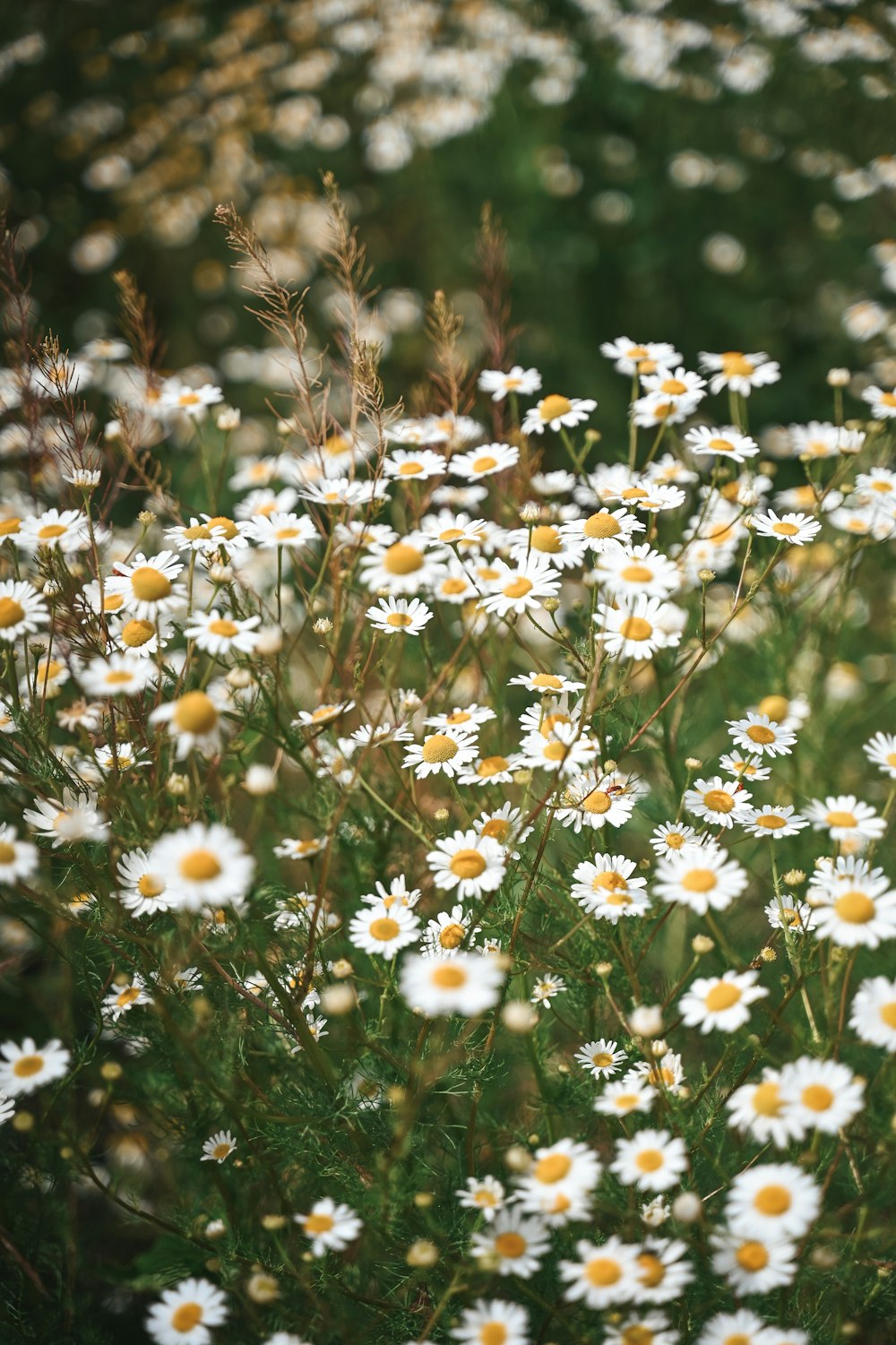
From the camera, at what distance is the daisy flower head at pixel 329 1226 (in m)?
1.34

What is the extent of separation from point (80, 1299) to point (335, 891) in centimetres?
86

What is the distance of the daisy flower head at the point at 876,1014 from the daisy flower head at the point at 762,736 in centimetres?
48

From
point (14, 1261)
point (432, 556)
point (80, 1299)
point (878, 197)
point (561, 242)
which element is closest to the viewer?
point (14, 1261)

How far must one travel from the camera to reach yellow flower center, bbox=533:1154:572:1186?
130 cm

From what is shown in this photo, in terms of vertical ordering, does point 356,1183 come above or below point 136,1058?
below

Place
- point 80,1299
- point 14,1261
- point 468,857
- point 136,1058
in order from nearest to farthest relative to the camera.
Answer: point 468,857 < point 14,1261 < point 80,1299 < point 136,1058

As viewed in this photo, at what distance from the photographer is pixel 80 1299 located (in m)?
1.88

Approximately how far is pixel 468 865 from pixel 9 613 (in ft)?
2.77

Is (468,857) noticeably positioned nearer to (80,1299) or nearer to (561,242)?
(80,1299)

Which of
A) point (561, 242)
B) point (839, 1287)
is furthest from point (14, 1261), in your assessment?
point (561, 242)

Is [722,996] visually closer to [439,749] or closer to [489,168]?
[439,749]

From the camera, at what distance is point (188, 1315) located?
1.47 m

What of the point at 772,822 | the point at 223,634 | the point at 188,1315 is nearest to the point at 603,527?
the point at 772,822

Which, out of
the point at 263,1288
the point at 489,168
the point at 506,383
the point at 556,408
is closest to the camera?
the point at 263,1288
